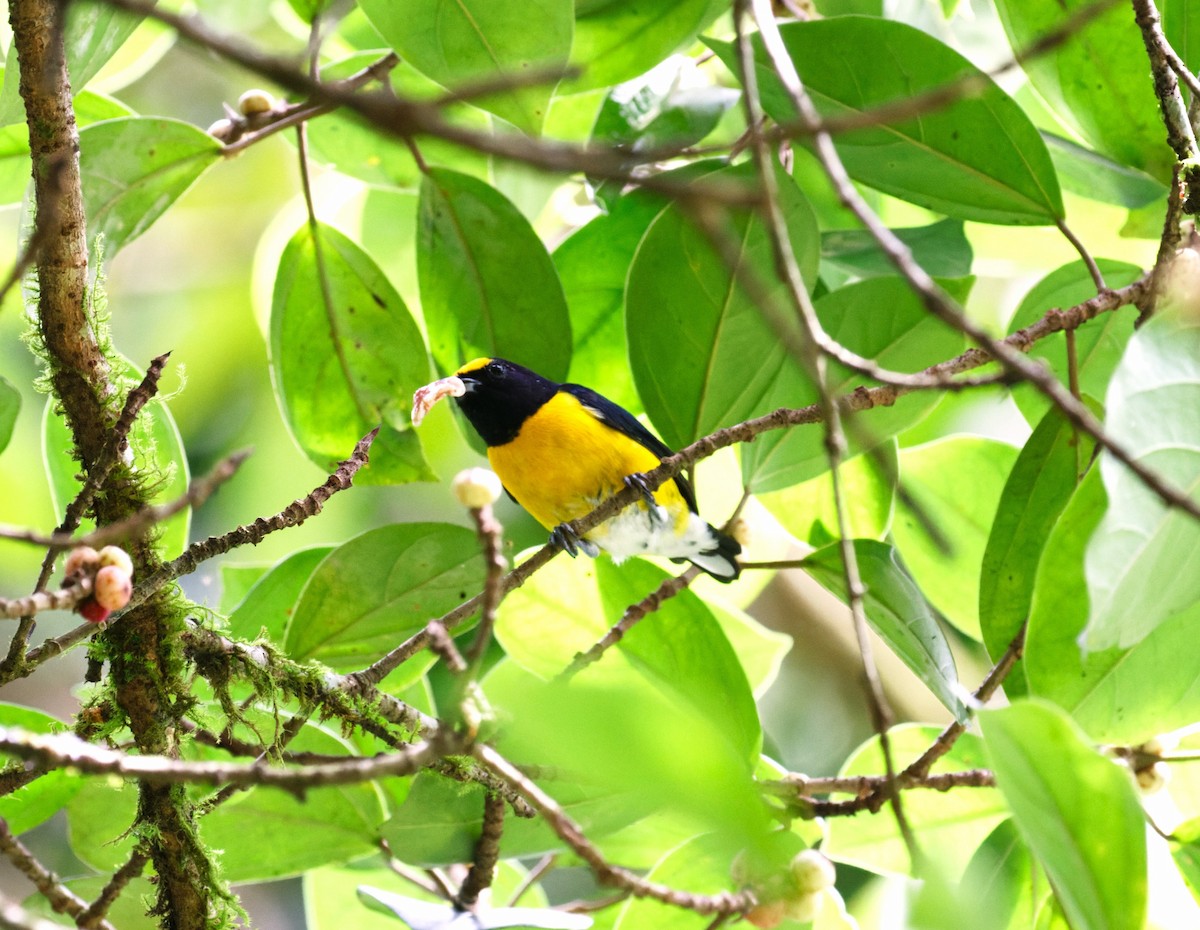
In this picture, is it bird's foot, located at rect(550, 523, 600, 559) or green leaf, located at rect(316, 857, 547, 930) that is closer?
bird's foot, located at rect(550, 523, 600, 559)

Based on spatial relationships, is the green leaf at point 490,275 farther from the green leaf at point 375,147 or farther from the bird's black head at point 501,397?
the bird's black head at point 501,397

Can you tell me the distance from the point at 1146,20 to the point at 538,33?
796 mm

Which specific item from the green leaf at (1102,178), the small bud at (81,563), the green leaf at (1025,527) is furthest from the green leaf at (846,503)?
the small bud at (81,563)

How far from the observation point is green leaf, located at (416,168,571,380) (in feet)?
6.50

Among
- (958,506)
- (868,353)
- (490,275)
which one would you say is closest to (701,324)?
(868,353)

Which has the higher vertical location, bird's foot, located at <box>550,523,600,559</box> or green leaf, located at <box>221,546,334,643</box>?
bird's foot, located at <box>550,523,600,559</box>

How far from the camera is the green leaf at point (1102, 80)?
1.76m

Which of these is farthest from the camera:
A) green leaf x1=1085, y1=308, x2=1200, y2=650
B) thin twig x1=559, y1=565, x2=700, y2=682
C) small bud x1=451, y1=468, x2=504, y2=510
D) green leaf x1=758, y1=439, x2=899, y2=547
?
green leaf x1=758, y1=439, x2=899, y2=547

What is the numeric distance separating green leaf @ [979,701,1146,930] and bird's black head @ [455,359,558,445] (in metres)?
1.65

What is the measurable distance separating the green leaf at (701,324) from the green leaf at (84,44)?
0.80 metres

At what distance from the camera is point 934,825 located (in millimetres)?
1942

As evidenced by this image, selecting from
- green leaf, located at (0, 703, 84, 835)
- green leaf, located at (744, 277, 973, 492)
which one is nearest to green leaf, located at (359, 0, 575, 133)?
green leaf, located at (744, 277, 973, 492)

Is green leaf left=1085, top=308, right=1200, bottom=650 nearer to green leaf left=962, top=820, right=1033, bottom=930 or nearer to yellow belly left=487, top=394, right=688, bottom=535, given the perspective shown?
green leaf left=962, top=820, right=1033, bottom=930

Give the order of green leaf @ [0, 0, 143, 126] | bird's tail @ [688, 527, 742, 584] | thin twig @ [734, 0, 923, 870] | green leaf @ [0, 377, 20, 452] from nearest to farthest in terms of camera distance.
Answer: thin twig @ [734, 0, 923, 870]
green leaf @ [0, 0, 143, 126]
green leaf @ [0, 377, 20, 452]
bird's tail @ [688, 527, 742, 584]
